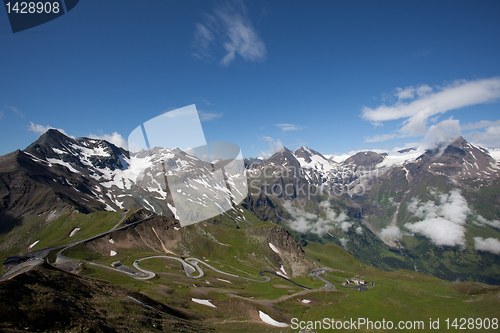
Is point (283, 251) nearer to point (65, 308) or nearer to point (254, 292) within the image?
point (254, 292)

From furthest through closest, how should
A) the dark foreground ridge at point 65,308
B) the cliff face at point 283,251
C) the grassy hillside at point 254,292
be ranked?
the cliff face at point 283,251 < the grassy hillside at point 254,292 < the dark foreground ridge at point 65,308

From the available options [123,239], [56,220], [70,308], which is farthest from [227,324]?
[56,220]

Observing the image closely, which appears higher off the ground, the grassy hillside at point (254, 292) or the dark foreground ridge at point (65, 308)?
the dark foreground ridge at point (65, 308)

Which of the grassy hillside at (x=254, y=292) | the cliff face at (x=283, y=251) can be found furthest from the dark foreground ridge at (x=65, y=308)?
the cliff face at (x=283, y=251)

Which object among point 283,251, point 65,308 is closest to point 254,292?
point 283,251

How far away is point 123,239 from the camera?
372 ft

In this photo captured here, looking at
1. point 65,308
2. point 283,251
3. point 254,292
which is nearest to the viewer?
point 65,308

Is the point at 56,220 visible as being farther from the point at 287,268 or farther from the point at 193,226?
the point at 287,268

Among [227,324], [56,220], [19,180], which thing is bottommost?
[227,324]

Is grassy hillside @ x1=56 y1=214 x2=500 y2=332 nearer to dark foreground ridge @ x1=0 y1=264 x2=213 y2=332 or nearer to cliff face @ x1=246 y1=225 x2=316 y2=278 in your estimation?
cliff face @ x1=246 y1=225 x2=316 y2=278

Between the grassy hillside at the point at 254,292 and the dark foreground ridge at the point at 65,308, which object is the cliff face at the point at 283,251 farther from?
the dark foreground ridge at the point at 65,308

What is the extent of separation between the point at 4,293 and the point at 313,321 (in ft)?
202

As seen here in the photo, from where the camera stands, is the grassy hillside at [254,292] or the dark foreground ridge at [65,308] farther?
the grassy hillside at [254,292]

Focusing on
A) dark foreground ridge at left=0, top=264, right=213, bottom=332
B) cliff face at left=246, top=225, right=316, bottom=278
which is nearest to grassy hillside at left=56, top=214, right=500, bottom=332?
cliff face at left=246, top=225, right=316, bottom=278
